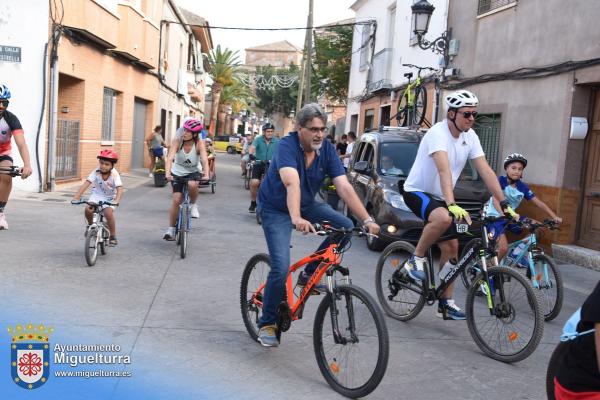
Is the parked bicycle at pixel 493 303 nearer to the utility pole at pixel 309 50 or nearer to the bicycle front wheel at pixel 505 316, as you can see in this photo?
the bicycle front wheel at pixel 505 316

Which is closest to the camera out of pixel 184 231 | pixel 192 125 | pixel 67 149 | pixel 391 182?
pixel 184 231

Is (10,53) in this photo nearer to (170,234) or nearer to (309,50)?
(170,234)

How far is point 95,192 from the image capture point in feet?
25.3

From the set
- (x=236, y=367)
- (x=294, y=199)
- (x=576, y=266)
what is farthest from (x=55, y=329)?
(x=576, y=266)

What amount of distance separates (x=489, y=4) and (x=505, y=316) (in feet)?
34.0

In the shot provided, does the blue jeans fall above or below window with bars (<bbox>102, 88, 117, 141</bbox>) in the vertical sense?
below

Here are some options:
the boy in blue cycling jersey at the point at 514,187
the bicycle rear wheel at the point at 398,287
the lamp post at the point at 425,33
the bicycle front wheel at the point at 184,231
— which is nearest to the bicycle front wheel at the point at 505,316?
the bicycle rear wheel at the point at 398,287

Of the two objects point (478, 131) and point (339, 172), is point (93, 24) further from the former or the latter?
point (339, 172)

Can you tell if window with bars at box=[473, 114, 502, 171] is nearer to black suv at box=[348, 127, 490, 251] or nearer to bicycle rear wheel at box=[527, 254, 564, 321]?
black suv at box=[348, 127, 490, 251]

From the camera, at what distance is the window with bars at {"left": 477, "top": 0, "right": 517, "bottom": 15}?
1285 centimetres

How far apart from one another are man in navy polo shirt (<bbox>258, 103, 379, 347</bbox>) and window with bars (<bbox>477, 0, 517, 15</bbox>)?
30.8ft

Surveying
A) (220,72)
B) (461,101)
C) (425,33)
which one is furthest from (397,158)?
(220,72)

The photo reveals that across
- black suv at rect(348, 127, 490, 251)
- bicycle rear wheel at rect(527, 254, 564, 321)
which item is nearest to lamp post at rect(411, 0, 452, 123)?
black suv at rect(348, 127, 490, 251)

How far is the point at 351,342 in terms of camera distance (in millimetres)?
3916
